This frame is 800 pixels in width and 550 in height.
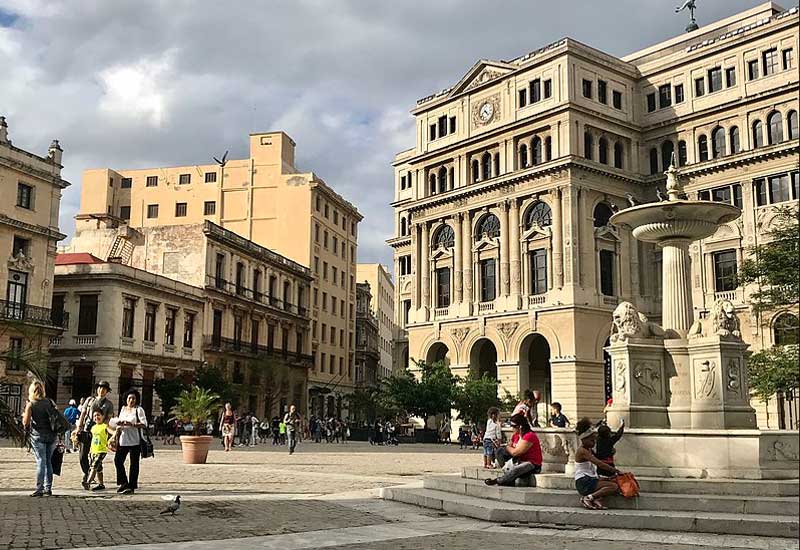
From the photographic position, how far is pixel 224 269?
58.0 meters

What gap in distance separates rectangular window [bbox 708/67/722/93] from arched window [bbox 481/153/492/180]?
13.3 meters

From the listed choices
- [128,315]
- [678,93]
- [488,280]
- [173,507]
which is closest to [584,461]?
[173,507]

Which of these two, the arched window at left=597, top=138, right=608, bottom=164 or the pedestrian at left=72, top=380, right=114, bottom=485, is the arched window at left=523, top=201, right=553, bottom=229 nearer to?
the arched window at left=597, top=138, right=608, bottom=164

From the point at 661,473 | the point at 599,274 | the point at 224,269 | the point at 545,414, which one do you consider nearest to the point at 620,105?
the point at 599,274

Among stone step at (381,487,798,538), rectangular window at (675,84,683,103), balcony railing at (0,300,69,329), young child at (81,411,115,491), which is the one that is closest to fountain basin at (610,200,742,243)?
stone step at (381,487,798,538)

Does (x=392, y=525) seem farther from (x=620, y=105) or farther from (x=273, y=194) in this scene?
(x=273, y=194)

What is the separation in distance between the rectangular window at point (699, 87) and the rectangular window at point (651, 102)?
9.74ft

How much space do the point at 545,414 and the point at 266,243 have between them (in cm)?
3169

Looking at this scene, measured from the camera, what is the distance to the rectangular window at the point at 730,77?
156 feet

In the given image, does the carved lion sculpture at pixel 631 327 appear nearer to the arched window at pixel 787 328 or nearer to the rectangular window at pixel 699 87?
the arched window at pixel 787 328

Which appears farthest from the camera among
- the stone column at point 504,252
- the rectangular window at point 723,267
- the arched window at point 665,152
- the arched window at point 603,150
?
the arched window at point 665,152

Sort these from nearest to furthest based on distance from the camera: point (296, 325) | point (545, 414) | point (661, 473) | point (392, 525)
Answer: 1. point (392, 525)
2. point (661, 473)
3. point (545, 414)
4. point (296, 325)

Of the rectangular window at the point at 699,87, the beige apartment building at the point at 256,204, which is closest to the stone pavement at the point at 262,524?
the rectangular window at the point at 699,87

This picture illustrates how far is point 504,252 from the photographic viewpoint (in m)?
50.5
